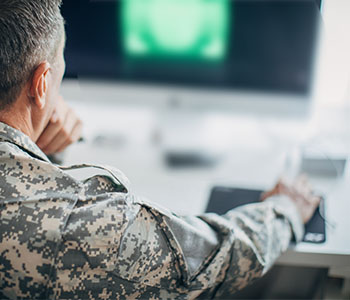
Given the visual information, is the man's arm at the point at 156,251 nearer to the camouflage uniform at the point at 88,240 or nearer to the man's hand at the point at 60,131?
the camouflage uniform at the point at 88,240

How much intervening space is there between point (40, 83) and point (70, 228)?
0.79 ft

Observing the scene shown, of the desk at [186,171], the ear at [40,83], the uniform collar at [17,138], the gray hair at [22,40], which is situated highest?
the gray hair at [22,40]

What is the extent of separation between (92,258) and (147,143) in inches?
32.7

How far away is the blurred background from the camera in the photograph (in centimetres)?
127

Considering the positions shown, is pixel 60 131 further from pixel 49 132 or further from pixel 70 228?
pixel 70 228

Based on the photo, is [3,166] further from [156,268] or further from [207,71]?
[207,71]

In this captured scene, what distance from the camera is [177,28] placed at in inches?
52.7

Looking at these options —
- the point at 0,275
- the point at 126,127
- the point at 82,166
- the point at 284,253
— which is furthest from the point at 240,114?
the point at 0,275

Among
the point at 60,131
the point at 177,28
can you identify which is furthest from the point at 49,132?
the point at 177,28

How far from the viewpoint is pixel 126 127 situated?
1.61 meters

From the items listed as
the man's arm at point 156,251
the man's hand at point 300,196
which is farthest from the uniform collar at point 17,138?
the man's hand at point 300,196

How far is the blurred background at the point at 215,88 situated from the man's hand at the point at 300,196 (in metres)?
0.08

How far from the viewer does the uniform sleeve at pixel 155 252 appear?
2.32 ft

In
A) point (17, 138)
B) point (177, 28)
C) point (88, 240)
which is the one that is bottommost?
point (88, 240)
